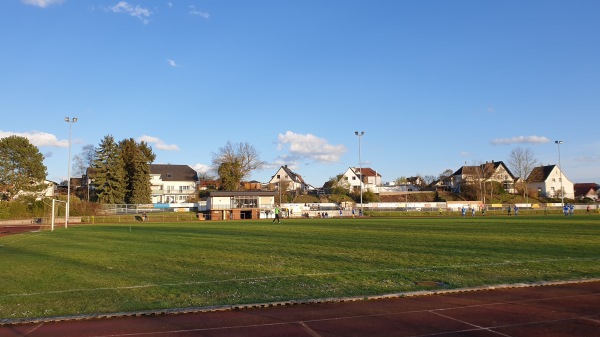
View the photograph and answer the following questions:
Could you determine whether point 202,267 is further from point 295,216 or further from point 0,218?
point 295,216

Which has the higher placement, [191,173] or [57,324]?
[191,173]

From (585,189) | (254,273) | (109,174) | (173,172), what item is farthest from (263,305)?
(585,189)

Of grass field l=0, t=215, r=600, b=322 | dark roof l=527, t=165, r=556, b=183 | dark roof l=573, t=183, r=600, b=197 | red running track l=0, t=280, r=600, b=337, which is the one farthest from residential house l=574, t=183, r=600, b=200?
red running track l=0, t=280, r=600, b=337

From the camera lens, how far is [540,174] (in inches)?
4210

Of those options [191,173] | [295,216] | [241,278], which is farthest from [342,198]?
[241,278]

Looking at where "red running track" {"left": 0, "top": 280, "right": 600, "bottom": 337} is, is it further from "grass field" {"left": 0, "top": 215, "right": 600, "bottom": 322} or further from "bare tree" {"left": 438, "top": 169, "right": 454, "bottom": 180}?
"bare tree" {"left": 438, "top": 169, "right": 454, "bottom": 180}

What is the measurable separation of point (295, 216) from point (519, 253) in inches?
2256

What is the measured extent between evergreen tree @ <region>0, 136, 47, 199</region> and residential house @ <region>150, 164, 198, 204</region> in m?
35.7

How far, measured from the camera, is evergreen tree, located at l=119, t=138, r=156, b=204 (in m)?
79.7

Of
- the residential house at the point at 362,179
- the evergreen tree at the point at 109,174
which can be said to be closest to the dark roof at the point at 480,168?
the residential house at the point at 362,179

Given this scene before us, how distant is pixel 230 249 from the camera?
19.1m

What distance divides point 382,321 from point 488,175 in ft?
316

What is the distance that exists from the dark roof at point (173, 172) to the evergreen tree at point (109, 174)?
972 inches

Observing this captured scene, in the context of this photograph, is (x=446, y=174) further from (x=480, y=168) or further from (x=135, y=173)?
(x=135, y=173)
